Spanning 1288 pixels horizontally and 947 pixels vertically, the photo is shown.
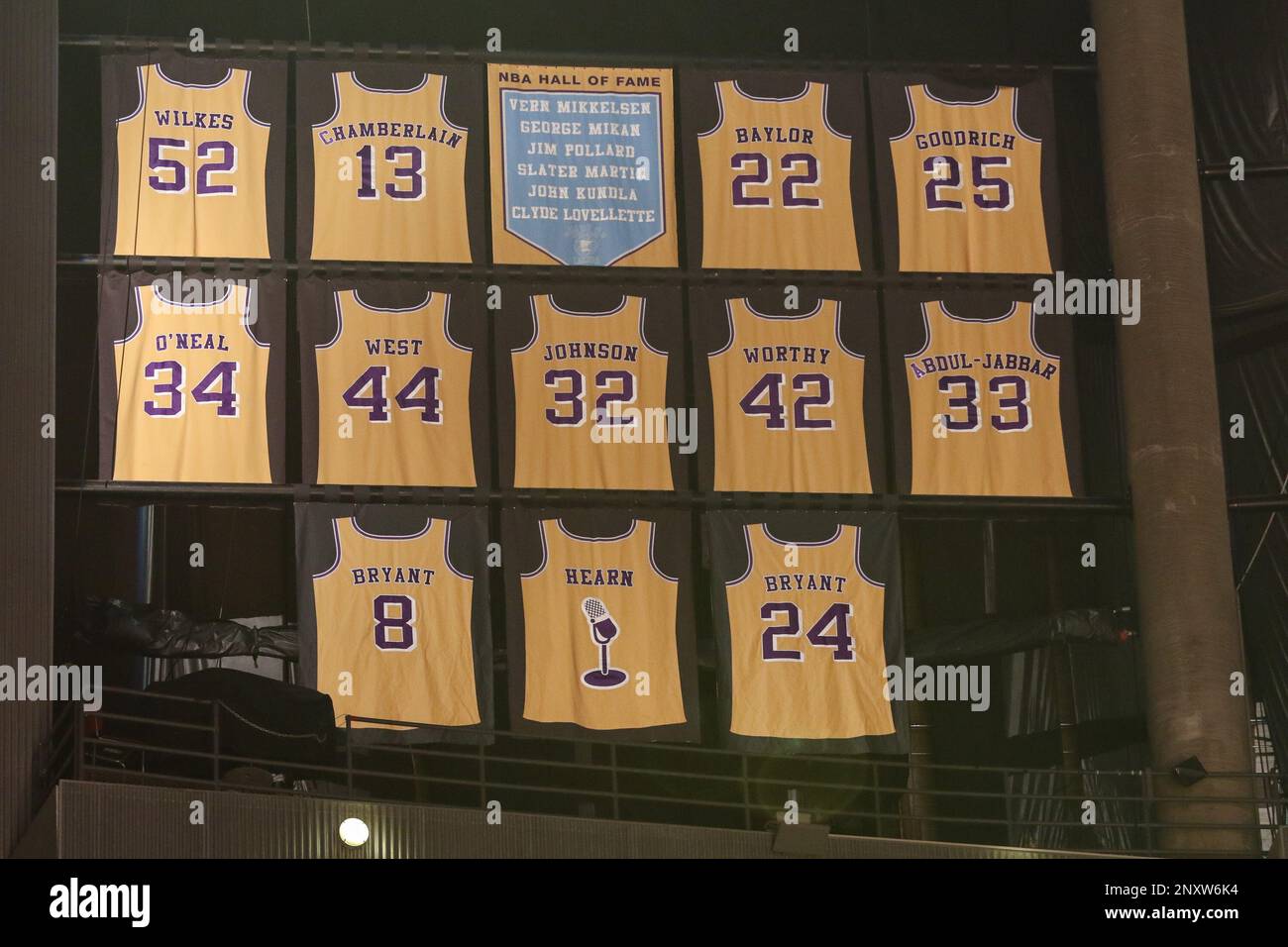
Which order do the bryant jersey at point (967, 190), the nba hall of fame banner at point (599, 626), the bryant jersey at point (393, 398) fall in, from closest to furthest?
the nba hall of fame banner at point (599, 626), the bryant jersey at point (393, 398), the bryant jersey at point (967, 190)

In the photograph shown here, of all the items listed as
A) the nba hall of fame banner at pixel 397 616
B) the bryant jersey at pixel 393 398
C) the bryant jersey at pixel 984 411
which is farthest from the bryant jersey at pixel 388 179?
the bryant jersey at pixel 984 411

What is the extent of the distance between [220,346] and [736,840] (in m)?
7.62

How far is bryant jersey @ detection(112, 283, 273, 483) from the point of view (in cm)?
2038

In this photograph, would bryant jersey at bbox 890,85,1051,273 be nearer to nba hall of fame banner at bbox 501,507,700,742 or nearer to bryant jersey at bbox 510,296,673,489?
bryant jersey at bbox 510,296,673,489

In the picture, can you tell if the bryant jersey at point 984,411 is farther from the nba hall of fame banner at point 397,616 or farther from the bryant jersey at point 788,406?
the nba hall of fame banner at point 397,616

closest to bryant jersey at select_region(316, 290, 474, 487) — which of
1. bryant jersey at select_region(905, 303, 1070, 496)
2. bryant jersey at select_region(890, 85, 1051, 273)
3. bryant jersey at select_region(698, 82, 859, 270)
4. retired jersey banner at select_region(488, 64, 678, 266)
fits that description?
retired jersey banner at select_region(488, 64, 678, 266)

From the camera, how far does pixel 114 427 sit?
20.4 meters

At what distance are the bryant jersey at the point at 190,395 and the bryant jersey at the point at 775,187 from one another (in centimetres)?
516

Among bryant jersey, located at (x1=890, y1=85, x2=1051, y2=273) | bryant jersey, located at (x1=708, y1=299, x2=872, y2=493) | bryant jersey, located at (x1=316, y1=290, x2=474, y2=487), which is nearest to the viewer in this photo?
bryant jersey, located at (x1=316, y1=290, x2=474, y2=487)

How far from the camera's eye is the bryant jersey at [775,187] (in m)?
21.8

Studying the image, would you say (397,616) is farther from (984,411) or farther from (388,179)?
(984,411)

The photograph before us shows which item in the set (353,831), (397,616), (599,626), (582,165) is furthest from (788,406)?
(353,831)

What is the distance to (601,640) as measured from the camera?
801 inches

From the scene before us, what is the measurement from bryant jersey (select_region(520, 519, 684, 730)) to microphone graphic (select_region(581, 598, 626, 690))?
1 cm
